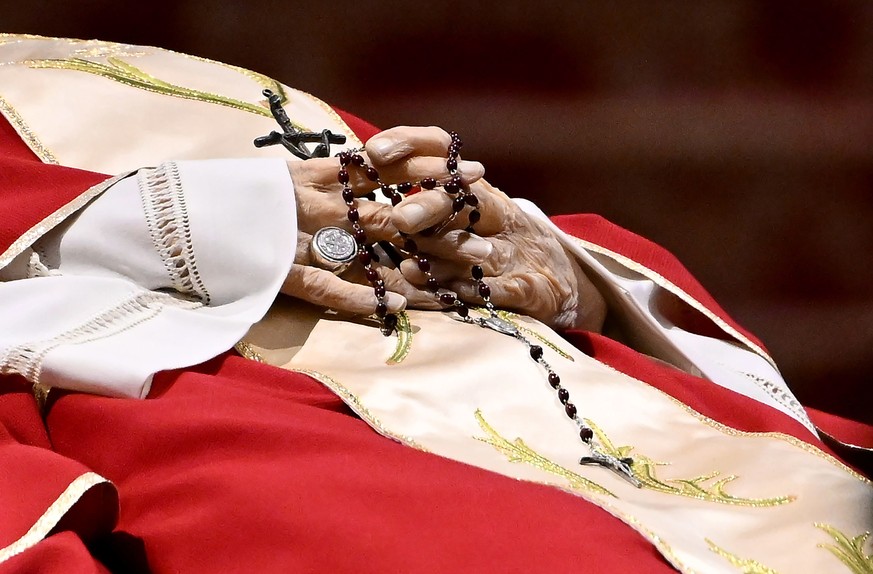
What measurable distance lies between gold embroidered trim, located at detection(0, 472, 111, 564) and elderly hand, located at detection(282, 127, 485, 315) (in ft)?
0.83

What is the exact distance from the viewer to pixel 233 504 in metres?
0.50

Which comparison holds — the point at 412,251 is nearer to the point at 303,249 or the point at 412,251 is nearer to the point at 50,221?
the point at 303,249

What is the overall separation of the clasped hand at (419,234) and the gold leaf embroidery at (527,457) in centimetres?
14

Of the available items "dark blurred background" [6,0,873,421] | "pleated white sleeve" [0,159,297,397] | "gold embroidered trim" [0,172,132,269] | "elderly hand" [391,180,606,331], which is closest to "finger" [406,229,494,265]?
"elderly hand" [391,180,606,331]

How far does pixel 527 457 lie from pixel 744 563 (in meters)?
0.16

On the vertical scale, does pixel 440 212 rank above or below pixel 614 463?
above

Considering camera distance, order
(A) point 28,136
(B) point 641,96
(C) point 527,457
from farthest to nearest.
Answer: (B) point 641,96, (A) point 28,136, (C) point 527,457

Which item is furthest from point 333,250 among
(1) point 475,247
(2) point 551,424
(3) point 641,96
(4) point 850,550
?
(3) point 641,96

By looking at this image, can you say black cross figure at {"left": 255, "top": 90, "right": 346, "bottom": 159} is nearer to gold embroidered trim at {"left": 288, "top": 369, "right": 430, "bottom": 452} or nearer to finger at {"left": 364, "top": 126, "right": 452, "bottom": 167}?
finger at {"left": 364, "top": 126, "right": 452, "bottom": 167}

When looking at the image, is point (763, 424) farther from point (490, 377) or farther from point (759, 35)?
point (759, 35)

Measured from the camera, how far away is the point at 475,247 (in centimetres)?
77

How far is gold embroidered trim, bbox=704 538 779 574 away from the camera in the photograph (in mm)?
524

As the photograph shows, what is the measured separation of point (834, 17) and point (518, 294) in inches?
33.7

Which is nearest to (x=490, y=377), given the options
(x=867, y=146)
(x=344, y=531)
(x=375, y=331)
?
(x=375, y=331)
